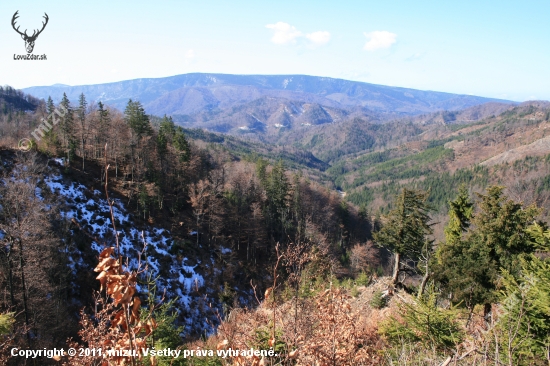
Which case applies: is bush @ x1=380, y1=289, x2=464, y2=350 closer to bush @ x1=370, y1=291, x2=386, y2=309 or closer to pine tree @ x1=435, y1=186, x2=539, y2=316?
pine tree @ x1=435, y1=186, x2=539, y2=316

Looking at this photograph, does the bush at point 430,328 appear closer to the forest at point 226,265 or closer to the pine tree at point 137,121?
the forest at point 226,265

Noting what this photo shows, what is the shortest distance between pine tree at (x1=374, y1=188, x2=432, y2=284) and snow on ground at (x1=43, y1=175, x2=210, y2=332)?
18390 millimetres

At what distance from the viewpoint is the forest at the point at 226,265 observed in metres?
4.28

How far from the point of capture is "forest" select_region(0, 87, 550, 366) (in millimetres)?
4281

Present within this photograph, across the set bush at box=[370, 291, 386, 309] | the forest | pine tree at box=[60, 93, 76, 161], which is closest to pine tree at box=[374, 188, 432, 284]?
the forest

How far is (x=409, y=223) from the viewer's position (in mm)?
17297

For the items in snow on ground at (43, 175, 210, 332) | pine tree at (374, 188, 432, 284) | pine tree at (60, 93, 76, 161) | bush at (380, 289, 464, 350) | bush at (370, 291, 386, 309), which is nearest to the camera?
bush at (380, 289, 464, 350)

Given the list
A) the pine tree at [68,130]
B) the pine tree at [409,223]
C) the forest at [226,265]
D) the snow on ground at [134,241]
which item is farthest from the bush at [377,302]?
the pine tree at [68,130]

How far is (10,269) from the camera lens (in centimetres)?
1281

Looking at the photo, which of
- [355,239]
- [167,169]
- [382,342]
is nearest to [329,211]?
[355,239]

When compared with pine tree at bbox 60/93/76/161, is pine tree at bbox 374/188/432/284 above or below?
below

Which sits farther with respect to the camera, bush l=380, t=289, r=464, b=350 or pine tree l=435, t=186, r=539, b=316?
pine tree l=435, t=186, r=539, b=316

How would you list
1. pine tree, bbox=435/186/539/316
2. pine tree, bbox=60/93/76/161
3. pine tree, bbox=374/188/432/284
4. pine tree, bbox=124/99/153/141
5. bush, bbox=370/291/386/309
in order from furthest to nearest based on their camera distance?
pine tree, bbox=124/99/153/141
pine tree, bbox=60/93/76/161
pine tree, bbox=374/188/432/284
bush, bbox=370/291/386/309
pine tree, bbox=435/186/539/316

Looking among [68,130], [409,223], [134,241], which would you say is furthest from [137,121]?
[409,223]
